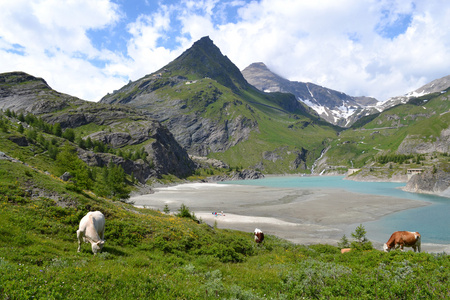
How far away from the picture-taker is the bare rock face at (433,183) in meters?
110

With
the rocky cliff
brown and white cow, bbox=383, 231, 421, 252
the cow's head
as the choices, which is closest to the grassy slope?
the cow's head

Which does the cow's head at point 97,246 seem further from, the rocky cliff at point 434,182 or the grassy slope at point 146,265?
the rocky cliff at point 434,182

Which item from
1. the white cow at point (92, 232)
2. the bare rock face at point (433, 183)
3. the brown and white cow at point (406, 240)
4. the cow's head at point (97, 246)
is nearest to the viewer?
the cow's head at point (97, 246)

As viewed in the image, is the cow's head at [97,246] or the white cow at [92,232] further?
the white cow at [92,232]

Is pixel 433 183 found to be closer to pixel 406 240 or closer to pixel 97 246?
pixel 406 240

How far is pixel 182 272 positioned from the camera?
512 inches

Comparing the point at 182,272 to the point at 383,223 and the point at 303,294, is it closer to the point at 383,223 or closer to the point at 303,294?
the point at 303,294

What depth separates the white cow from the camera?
15.3 meters

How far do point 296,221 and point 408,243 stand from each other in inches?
1417

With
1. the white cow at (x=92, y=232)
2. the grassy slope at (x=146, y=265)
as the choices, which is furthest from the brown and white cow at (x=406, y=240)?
the white cow at (x=92, y=232)

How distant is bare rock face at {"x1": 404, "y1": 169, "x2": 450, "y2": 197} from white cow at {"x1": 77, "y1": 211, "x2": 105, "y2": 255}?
144116 millimetres

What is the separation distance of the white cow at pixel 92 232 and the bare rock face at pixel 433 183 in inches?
5674

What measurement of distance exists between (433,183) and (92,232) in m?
156

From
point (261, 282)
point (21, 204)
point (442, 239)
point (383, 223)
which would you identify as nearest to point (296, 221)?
point (383, 223)
